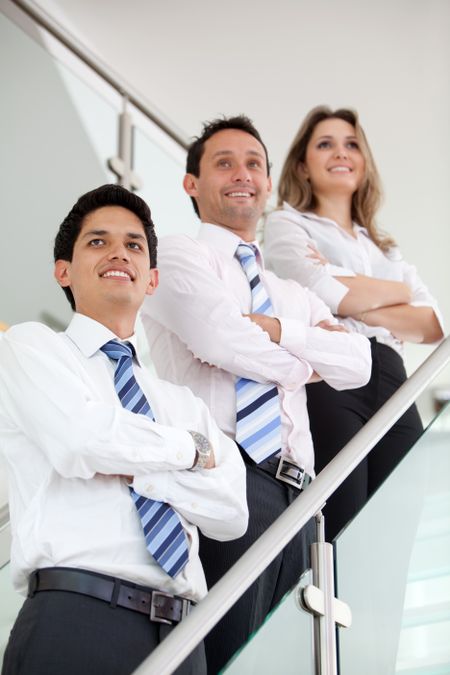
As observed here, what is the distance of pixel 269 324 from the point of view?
251 cm

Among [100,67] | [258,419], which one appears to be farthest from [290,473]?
[100,67]

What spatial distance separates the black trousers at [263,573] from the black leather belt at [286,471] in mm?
14

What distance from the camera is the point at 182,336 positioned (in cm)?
251

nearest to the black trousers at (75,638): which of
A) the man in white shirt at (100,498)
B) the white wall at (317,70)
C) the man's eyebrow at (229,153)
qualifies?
the man in white shirt at (100,498)

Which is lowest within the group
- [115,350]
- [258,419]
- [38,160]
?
[258,419]

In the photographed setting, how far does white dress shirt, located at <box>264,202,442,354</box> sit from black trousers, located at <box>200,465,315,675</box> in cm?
90

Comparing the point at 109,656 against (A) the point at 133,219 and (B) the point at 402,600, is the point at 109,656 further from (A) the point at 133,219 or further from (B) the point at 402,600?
(A) the point at 133,219

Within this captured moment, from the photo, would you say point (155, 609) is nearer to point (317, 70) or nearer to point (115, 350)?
point (115, 350)

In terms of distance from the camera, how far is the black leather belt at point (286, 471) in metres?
2.28

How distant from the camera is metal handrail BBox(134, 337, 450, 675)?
1483 mm

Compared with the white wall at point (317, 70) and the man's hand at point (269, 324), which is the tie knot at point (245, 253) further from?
the white wall at point (317, 70)

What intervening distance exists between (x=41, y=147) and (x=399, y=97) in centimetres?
328

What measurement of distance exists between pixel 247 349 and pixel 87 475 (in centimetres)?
70

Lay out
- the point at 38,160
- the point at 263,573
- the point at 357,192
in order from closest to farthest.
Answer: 1. the point at 263,573
2. the point at 357,192
3. the point at 38,160
